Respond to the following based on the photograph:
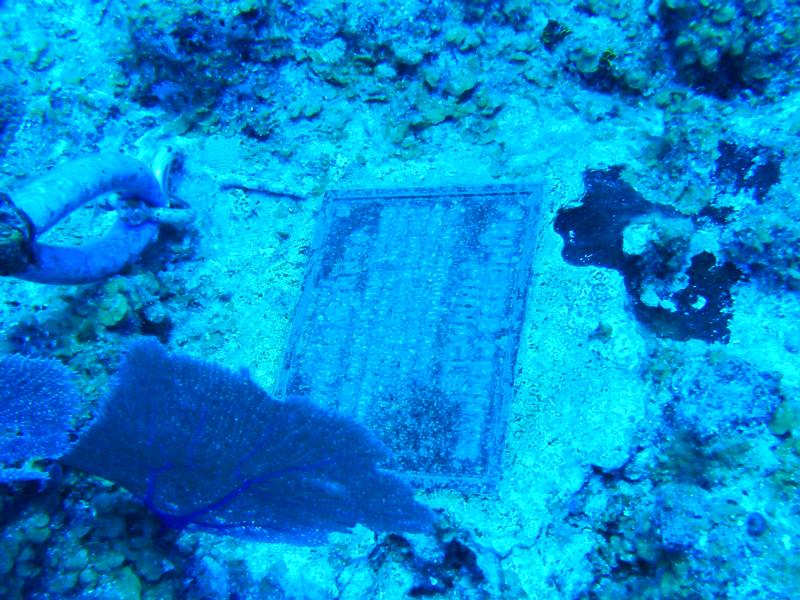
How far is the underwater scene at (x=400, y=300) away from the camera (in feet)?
8.18

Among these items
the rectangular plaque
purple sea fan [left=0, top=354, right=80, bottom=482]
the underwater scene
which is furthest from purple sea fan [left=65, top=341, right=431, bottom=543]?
the rectangular plaque

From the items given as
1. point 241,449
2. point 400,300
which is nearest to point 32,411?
point 241,449

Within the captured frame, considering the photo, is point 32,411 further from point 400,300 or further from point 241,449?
point 400,300

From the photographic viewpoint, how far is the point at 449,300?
3.20 meters

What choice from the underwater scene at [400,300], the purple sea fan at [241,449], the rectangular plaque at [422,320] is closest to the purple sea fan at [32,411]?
the underwater scene at [400,300]

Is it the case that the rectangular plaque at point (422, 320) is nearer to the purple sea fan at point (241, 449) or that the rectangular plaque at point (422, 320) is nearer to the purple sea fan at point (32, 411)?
the purple sea fan at point (241, 449)

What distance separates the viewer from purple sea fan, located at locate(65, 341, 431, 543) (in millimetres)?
2475

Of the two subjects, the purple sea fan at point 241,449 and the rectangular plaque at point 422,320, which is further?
the rectangular plaque at point 422,320

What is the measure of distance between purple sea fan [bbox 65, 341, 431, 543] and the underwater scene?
0.01m

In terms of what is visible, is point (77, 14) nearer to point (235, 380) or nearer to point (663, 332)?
point (235, 380)

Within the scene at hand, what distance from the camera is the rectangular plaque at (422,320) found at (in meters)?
2.88

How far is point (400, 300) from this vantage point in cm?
330

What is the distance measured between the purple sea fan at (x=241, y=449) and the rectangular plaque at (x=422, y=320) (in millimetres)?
474

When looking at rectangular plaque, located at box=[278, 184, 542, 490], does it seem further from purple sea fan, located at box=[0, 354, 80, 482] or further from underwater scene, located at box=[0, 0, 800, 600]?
purple sea fan, located at box=[0, 354, 80, 482]
